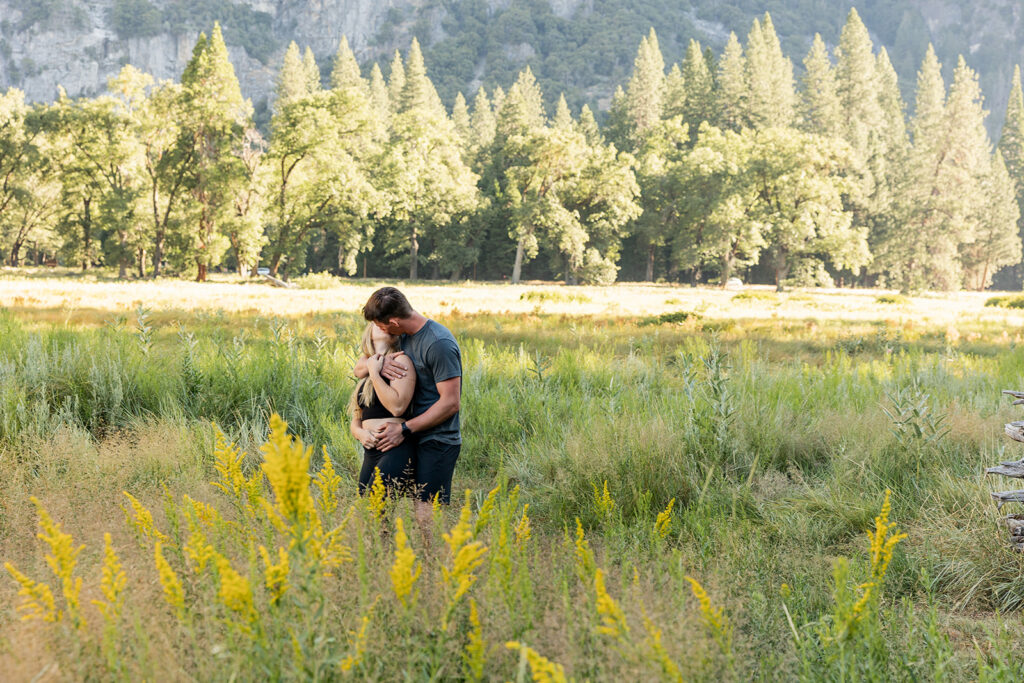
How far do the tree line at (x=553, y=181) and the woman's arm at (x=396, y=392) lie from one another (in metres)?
38.9

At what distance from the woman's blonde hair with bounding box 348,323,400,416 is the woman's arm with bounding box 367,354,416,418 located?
4.1 inches

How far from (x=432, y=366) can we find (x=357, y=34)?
207 metres

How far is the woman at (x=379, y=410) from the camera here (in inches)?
154

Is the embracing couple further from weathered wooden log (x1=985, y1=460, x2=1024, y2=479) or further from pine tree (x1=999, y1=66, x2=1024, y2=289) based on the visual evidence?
pine tree (x1=999, y1=66, x2=1024, y2=289)

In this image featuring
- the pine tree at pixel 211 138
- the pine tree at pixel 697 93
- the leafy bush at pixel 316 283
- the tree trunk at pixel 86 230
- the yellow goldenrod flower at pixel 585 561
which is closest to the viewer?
the yellow goldenrod flower at pixel 585 561

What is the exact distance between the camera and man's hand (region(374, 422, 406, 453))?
12.7 feet

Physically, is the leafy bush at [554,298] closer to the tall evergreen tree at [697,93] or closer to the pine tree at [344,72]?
the tall evergreen tree at [697,93]

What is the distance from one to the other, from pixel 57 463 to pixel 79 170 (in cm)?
4932

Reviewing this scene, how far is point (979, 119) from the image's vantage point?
54656 millimetres

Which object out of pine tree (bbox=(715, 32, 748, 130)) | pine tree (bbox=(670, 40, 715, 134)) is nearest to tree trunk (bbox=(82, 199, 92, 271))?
pine tree (bbox=(670, 40, 715, 134))

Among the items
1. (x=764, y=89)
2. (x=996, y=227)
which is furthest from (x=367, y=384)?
(x=996, y=227)

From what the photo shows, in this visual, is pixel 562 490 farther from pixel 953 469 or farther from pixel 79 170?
pixel 79 170

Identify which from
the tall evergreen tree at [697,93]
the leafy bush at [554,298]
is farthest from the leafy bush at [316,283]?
the tall evergreen tree at [697,93]

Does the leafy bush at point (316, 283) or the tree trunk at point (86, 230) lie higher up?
the tree trunk at point (86, 230)
